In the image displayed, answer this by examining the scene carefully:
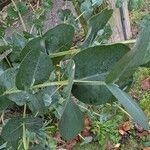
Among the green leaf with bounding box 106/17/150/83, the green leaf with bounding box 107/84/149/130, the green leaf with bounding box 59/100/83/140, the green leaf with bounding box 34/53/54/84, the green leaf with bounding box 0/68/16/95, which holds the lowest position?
the green leaf with bounding box 59/100/83/140

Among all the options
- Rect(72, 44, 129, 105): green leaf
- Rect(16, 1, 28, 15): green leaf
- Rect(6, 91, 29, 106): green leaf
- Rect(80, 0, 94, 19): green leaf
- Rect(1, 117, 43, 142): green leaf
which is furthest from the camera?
Rect(16, 1, 28, 15): green leaf

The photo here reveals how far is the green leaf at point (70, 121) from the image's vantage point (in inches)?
31.6

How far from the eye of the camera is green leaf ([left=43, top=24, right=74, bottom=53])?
87 centimetres

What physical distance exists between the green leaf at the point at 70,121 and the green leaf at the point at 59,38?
15 cm

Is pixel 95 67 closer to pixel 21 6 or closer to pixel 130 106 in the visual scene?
pixel 130 106

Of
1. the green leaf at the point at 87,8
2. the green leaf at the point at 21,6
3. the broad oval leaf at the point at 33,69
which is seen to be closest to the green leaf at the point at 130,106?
the broad oval leaf at the point at 33,69

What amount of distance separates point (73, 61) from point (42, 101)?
16cm

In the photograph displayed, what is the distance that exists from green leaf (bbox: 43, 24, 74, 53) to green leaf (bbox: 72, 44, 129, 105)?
12 cm

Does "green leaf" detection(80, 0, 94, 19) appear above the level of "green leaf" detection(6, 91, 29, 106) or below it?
above

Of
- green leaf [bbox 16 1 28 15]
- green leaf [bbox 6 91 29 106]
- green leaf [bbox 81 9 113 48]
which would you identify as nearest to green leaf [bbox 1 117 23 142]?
green leaf [bbox 6 91 29 106]

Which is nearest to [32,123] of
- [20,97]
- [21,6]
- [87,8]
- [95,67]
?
[20,97]

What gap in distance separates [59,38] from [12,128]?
0.80ft

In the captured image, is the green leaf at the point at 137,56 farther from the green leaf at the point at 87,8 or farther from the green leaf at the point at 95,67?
the green leaf at the point at 87,8

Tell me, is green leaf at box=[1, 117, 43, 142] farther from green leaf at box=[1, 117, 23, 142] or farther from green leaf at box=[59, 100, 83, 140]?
green leaf at box=[59, 100, 83, 140]
